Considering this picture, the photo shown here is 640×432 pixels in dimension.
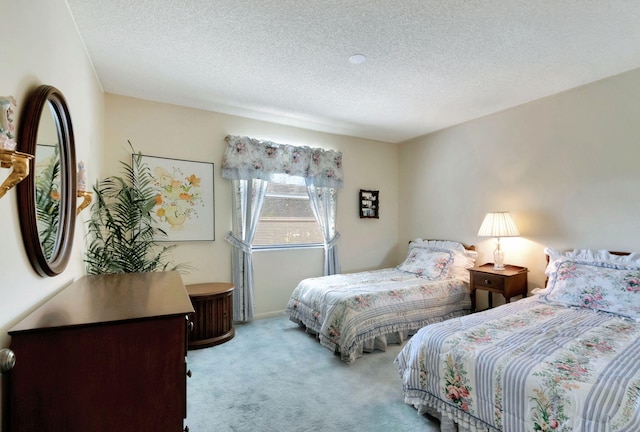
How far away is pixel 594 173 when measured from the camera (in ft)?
9.46

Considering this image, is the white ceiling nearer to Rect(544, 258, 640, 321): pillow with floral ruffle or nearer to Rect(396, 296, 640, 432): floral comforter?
Rect(544, 258, 640, 321): pillow with floral ruffle

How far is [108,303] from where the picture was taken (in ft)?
4.38

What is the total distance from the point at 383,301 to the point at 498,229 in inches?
58.5

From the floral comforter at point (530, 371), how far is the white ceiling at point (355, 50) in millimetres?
1964

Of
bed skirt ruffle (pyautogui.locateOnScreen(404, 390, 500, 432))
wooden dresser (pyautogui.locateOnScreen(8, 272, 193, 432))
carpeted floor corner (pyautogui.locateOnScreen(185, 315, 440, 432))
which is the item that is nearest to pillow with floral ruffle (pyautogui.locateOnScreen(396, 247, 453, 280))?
carpeted floor corner (pyautogui.locateOnScreen(185, 315, 440, 432))

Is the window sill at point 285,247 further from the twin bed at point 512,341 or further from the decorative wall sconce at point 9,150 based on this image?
the decorative wall sconce at point 9,150

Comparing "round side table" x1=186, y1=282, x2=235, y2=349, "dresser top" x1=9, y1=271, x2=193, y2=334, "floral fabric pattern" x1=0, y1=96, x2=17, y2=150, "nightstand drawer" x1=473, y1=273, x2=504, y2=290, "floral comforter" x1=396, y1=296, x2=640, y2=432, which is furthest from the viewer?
"nightstand drawer" x1=473, y1=273, x2=504, y2=290

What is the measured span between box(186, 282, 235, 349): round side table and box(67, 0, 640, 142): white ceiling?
2007mm

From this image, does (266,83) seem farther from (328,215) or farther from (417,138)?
(417,138)

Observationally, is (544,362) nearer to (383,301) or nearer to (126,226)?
(383,301)

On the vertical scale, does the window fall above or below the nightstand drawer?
above

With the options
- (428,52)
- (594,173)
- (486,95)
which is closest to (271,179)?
(428,52)

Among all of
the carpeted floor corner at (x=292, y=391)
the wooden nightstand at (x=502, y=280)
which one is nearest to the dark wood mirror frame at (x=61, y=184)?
the carpeted floor corner at (x=292, y=391)

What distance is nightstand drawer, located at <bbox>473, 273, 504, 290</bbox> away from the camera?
3.16 metres
